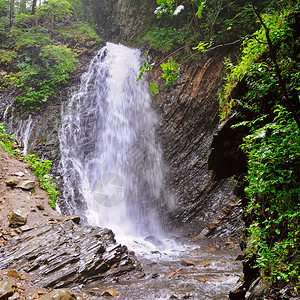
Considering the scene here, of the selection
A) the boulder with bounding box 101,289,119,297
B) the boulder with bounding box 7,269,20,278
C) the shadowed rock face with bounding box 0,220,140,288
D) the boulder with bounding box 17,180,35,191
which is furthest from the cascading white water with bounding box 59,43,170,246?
the boulder with bounding box 7,269,20,278

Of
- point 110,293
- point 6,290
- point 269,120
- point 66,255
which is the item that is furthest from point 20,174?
point 269,120

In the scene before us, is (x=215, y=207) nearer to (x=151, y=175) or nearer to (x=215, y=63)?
(x=151, y=175)

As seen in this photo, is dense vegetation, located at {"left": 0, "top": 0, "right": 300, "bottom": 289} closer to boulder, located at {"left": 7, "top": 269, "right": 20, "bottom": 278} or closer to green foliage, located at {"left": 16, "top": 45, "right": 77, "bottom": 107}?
boulder, located at {"left": 7, "top": 269, "right": 20, "bottom": 278}

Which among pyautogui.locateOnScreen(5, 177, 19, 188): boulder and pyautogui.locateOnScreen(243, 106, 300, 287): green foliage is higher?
pyautogui.locateOnScreen(243, 106, 300, 287): green foliage

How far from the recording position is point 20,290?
139 inches

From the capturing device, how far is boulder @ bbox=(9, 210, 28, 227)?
17.9 ft

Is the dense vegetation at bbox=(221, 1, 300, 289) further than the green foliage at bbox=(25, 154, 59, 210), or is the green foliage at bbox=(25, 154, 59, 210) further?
the green foliage at bbox=(25, 154, 59, 210)

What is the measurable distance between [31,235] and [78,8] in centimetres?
2324

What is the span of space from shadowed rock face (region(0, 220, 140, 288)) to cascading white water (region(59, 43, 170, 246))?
4.03 meters

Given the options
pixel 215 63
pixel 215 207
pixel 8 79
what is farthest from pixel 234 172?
pixel 8 79

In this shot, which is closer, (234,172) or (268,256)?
(268,256)

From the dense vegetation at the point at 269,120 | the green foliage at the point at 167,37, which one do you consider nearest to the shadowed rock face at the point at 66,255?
the dense vegetation at the point at 269,120

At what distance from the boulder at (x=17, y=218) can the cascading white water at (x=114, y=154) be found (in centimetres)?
432

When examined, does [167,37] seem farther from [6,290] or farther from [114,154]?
[6,290]
